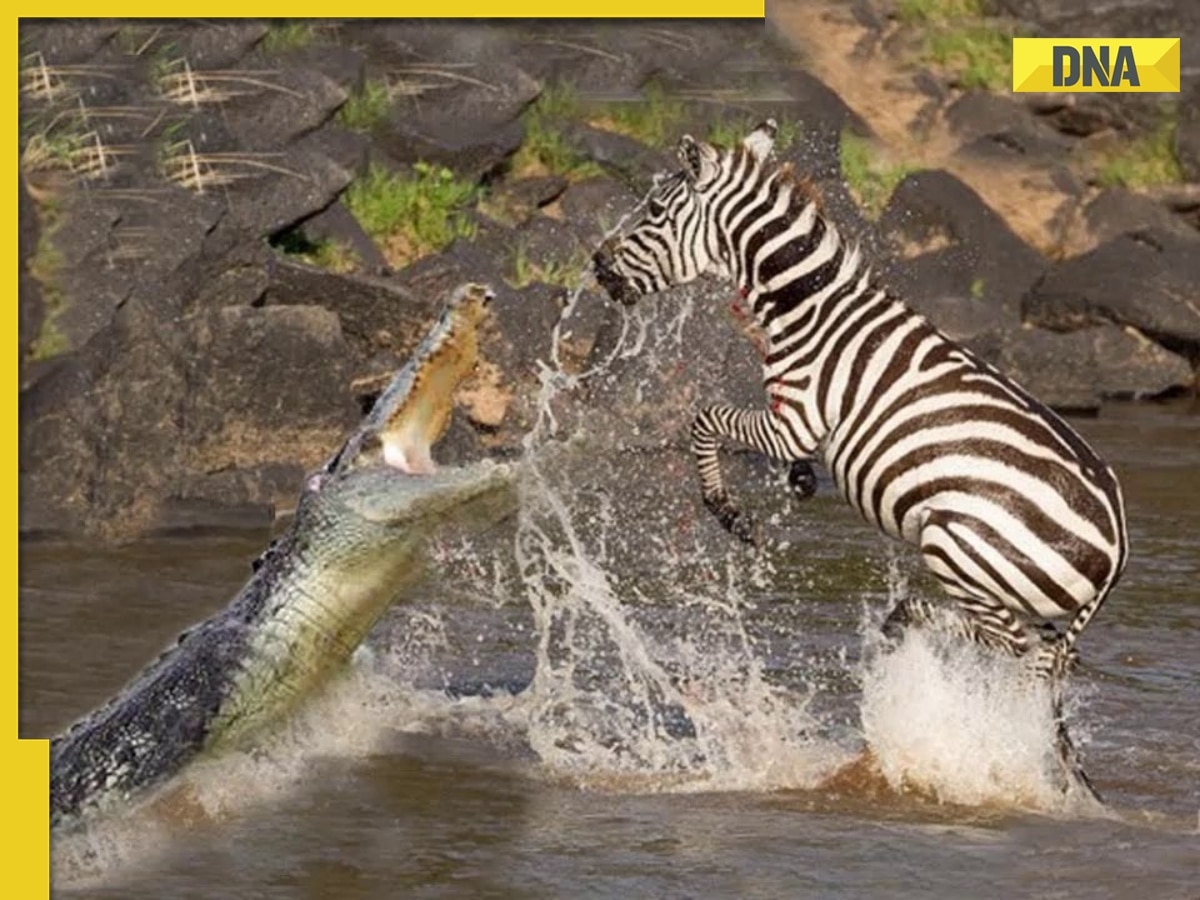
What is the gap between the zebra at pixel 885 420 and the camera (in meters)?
8.11

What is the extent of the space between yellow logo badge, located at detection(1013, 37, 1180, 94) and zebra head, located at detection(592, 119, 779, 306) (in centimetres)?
1279

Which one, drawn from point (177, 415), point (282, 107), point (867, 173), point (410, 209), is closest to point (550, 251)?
point (410, 209)

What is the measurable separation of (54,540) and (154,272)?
7.42ft

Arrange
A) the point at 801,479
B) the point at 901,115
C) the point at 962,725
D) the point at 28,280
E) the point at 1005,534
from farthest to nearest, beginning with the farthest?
1. the point at 901,115
2. the point at 28,280
3. the point at 801,479
4. the point at 962,725
5. the point at 1005,534

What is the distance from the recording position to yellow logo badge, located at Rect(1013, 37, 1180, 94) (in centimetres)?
2180

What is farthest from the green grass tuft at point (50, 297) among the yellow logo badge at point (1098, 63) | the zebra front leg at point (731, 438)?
the yellow logo badge at point (1098, 63)

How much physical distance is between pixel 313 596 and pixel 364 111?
10846mm

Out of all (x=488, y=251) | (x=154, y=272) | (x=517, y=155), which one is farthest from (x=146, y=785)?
(x=517, y=155)

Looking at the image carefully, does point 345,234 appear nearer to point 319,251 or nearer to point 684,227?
point 319,251

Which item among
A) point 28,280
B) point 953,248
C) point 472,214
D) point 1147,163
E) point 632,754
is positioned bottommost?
point 632,754

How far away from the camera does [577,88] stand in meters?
20.0

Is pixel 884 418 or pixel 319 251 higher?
pixel 319 251

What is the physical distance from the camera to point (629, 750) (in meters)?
8.61

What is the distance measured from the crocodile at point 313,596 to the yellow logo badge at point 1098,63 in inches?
586
